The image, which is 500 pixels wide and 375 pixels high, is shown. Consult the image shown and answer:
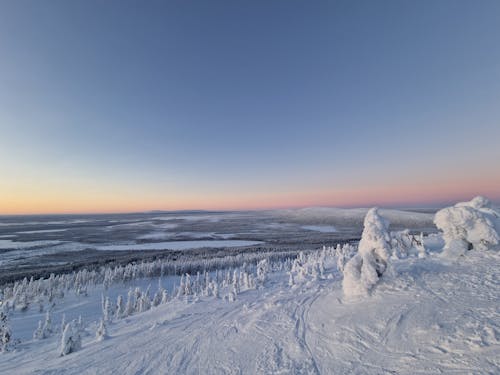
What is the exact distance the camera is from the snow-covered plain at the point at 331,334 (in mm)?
5898

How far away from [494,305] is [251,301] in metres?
9.98

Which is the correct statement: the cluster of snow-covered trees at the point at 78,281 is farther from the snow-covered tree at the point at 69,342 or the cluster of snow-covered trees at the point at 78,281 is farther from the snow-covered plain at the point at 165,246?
the snow-covered plain at the point at 165,246

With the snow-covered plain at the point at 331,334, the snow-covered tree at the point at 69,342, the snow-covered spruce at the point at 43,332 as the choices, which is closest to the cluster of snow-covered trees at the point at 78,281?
the snow-covered spruce at the point at 43,332

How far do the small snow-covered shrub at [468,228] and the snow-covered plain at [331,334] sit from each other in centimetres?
11

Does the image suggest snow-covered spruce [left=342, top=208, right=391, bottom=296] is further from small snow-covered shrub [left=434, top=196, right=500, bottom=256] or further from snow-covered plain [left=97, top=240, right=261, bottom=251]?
snow-covered plain [left=97, top=240, right=261, bottom=251]

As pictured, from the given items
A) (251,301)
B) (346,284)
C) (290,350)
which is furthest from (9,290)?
(346,284)

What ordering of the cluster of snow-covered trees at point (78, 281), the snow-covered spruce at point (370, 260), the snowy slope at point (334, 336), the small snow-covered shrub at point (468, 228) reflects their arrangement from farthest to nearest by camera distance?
the cluster of snow-covered trees at point (78, 281), the small snow-covered shrub at point (468, 228), the snow-covered spruce at point (370, 260), the snowy slope at point (334, 336)

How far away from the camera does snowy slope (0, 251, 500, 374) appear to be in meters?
5.85

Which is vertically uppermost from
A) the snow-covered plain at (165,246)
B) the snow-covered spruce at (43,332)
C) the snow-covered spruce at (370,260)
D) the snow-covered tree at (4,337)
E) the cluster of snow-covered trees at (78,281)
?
the snow-covered spruce at (370,260)

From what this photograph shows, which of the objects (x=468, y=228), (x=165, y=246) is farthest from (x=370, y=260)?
(x=165, y=246)

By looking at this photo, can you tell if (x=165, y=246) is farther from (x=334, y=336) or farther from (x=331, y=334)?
(x=334, y=336)

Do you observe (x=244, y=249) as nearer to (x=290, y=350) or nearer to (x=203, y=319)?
(x=203, y=319)

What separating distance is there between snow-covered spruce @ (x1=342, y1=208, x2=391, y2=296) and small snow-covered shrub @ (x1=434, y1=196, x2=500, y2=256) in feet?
9.77

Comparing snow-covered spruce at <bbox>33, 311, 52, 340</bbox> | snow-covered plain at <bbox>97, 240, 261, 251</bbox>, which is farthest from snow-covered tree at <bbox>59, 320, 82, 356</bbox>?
snow-covered plain at <bbox>97, 240, 261, 251</bbox>
